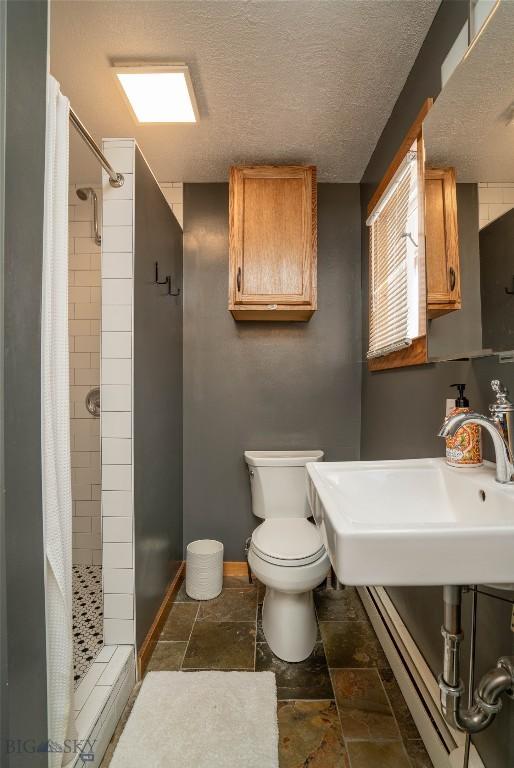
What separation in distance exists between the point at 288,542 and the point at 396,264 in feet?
4.49

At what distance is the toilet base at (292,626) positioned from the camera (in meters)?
1.63

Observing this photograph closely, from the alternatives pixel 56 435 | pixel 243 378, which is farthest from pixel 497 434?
pixel 243 378

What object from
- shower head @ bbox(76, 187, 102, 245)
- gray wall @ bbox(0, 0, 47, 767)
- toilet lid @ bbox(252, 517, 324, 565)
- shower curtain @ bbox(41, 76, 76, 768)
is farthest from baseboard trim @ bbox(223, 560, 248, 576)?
shower head @ bbox(76, 187, 102, 245)

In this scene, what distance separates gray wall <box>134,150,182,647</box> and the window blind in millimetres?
1104

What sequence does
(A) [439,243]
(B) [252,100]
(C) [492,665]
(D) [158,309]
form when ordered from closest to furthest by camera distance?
(C) [492,665], (A) [439,243], (B) [252,100], (D) [158,309]

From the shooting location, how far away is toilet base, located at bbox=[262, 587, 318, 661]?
5.36ft

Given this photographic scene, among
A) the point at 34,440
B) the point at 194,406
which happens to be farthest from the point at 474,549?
the point at 194,406

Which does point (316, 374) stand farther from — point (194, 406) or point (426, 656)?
point (426, 656)

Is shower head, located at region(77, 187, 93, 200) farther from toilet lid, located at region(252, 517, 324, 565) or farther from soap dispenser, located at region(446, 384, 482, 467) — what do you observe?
soap dispenser, located at region(446, 384, 482, 467)

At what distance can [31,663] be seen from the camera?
848 mm

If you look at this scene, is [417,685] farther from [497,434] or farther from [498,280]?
[498,280]

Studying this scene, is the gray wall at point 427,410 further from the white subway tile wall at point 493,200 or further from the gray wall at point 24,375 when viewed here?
the gray wall at point 24,375

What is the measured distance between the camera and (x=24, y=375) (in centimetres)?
84

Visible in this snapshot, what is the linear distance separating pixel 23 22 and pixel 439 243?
1226mm
